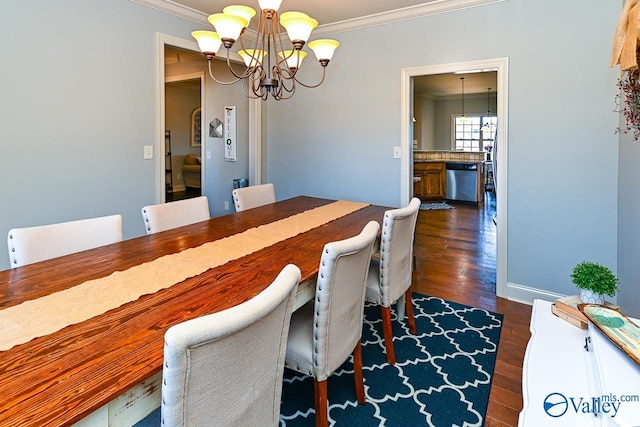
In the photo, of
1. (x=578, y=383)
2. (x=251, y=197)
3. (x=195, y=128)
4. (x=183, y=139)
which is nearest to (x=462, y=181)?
(x=251, y=197)

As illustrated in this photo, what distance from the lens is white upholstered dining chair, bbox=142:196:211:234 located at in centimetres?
212

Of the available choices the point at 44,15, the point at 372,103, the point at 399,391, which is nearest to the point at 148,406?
the point at 399,391

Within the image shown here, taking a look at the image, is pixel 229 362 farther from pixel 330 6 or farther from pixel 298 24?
pixel 330 6

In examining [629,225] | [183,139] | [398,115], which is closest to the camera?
[629,225]

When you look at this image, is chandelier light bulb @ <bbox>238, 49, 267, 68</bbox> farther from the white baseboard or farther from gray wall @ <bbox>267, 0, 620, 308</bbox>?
the white baseboard

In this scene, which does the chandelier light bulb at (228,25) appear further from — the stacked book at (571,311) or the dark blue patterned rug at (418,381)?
the stacked book at (571,311)

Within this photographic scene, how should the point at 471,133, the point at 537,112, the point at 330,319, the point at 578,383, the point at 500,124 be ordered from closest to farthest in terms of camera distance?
the point at 578,383
the point at 330,319
the point at 537,112
the point at 500,124
the point at 471,133

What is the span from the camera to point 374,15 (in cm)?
351

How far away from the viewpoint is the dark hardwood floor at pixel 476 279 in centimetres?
187

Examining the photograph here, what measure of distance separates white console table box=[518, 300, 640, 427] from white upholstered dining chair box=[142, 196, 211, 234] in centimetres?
194

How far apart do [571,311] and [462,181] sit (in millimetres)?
6926

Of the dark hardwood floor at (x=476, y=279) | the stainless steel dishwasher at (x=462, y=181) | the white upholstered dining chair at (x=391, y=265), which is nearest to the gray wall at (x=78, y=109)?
the white upholstered dining chair at (x=391, y=265)

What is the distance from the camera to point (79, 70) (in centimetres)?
271

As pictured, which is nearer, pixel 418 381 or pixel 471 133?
pixel 418 381
